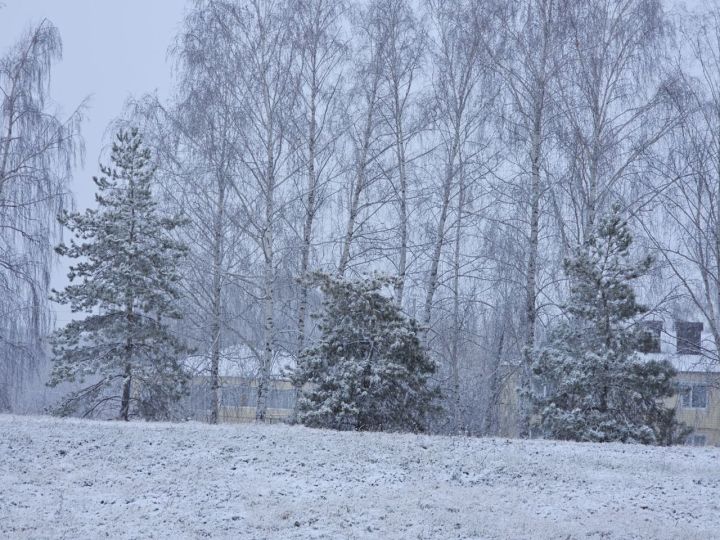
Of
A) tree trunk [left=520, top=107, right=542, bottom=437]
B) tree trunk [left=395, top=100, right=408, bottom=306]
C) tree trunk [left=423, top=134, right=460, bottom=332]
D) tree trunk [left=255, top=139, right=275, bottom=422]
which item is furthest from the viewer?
tree trunk [left=395, top=100, right=408, bottom=306]

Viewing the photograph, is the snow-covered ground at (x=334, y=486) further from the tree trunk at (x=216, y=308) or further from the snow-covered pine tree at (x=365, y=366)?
the tree trunk at (x=216, y=308)

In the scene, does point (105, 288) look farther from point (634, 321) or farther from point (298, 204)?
point (634, 321)

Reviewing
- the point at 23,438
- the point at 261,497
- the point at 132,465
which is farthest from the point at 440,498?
the point at 23,438

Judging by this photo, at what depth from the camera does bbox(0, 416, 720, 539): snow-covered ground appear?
8.05 meters

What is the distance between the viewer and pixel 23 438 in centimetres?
1100

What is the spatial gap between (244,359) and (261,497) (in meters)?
11.1

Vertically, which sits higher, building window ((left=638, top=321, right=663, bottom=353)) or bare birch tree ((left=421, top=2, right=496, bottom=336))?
bare birch tree ((left=421, top=2, right=496, bottom=336))

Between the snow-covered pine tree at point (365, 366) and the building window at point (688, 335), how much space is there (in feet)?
21.4

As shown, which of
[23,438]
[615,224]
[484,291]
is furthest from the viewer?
[484,291]

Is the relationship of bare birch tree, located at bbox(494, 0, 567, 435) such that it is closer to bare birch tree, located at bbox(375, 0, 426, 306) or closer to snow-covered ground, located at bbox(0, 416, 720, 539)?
bare birch tree, located at bbox(375, 0, 426, 306)

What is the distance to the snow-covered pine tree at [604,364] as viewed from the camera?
1398cm

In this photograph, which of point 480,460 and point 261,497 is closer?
point 261,497

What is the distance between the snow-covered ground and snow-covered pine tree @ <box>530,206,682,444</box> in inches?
80.7

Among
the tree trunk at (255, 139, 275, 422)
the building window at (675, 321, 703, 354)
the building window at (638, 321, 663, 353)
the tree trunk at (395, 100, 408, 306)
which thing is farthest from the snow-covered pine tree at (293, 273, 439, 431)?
the building window at (675, 321, 703, 354)
